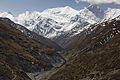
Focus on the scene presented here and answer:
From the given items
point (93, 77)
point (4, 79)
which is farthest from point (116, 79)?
point (4, 79)

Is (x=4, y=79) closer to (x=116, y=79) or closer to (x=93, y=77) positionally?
(x=93, y=77)

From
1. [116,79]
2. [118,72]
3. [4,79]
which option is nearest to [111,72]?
[118,72]

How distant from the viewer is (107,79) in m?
180

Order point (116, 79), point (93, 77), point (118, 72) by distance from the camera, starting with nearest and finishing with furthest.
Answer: point (116, 79) → point (118, 72) → point (93, 77)

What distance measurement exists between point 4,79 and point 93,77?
6323cm

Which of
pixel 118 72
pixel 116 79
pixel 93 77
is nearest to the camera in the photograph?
pixel 116 79

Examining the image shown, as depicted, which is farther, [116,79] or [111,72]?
[111,72]

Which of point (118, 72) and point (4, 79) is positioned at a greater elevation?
point (4, 79)

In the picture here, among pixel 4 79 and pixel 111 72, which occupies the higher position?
pixel 4 79

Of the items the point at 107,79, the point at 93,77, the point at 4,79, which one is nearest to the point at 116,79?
the point at 107,79

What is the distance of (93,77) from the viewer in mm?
198875

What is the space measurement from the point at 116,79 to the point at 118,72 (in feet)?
43.1

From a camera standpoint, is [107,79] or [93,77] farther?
[93,77]

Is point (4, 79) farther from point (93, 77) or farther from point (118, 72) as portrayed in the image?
point (118, 72)
